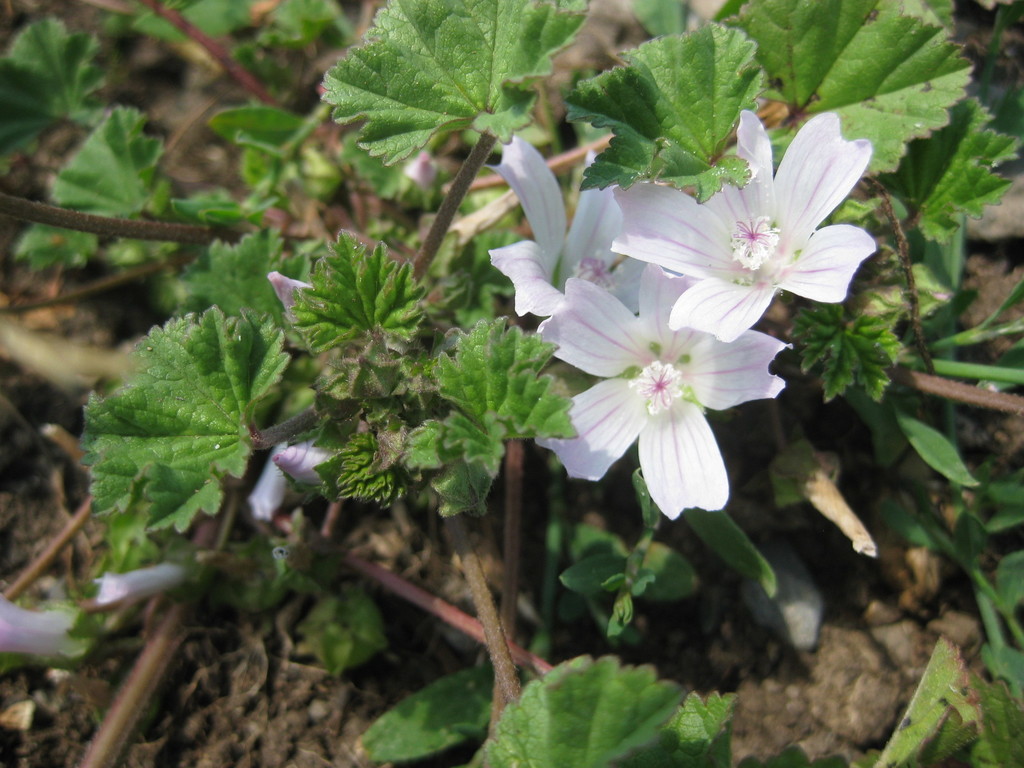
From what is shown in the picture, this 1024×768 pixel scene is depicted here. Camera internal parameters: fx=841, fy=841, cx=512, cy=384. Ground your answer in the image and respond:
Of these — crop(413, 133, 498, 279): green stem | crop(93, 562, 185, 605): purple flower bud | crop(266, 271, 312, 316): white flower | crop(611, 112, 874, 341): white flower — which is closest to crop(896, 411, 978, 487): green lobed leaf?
crop(611, 112, 874, 341): white flower

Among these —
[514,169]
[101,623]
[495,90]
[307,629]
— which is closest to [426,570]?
[307,629]

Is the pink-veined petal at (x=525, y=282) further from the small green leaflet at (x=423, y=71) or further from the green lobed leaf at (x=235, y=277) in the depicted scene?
the green lobed leaf at (x=235, y=277)

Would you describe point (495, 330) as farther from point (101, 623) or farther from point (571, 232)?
point (101, 623)

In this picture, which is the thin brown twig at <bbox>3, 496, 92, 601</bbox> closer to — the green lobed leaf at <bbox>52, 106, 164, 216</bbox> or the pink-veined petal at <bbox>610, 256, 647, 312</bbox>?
the green lobed leaf at <bbox>52, 106, 164, 216</bbox>

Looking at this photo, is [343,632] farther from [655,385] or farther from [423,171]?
[423,171]

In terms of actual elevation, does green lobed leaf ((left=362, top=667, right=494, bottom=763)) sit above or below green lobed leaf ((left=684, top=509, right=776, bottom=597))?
below

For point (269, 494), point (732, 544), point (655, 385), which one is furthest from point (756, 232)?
point (269, 494)

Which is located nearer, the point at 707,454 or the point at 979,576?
the point at 707,454
